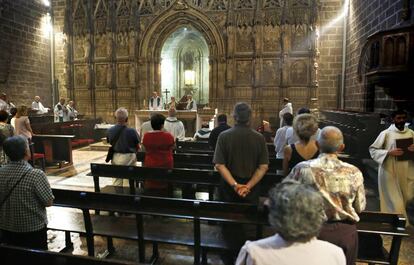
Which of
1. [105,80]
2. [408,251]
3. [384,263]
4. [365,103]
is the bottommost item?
[408,251]

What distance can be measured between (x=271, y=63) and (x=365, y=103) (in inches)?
175

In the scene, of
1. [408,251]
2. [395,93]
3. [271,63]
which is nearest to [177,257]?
[408,251]

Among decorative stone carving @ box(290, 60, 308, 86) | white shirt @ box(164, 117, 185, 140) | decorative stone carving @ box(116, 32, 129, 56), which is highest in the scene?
decorative stone carving @ box(116, 32, 129, 56)

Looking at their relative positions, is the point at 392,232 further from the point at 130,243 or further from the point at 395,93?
the point at 395,93

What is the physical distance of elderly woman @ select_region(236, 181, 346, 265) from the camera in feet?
4.43

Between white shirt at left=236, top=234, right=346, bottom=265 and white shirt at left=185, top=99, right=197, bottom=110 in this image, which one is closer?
white shirt at left=236, top=234, right=346, bottom=265

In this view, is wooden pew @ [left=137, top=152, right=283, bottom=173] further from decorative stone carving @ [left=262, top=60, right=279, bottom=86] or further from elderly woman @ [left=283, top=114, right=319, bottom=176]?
decorative stone carving @ [left=262, top=60, right=279, bottom=86]

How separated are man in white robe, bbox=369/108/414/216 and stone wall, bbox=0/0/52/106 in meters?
13.3

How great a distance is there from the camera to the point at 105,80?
14.3 metres

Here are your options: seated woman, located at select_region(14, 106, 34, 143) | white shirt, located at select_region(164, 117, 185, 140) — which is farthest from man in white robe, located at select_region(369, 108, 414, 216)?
seated woman, located at select_region(14, 106, 34, 143)

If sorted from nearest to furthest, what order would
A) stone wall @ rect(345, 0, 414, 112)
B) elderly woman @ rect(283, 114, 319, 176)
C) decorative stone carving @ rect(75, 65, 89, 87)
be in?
elderly woman @ rect(283, 114, 319, 176)
stone wall @ rect(345, 0, 414, 112)
decorative stone carving @ rect(75, 65, 89, 87)

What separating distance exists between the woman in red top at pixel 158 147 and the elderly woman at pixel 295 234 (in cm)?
314

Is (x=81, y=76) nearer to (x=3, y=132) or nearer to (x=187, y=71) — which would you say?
(x=187, y=71)

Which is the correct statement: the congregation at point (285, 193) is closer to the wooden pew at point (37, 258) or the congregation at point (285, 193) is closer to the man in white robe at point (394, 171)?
the man in white robe at point (394, 171)
